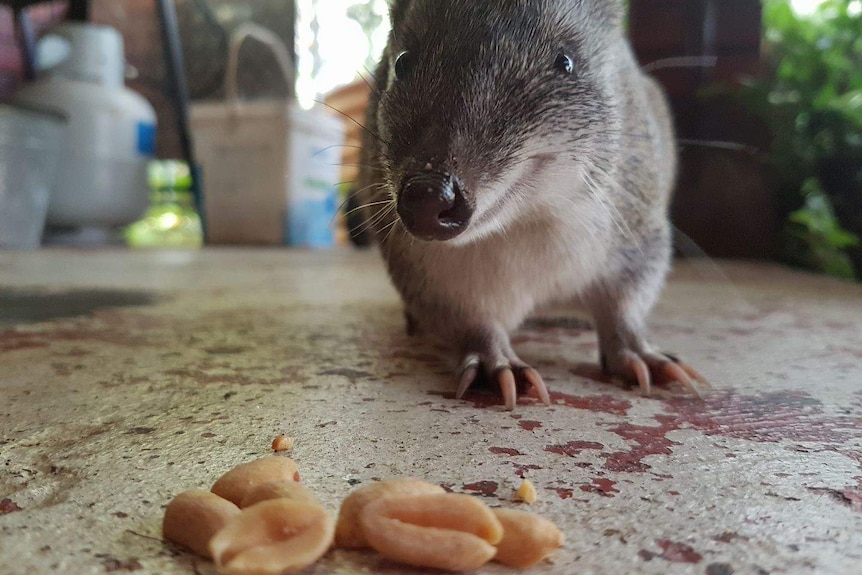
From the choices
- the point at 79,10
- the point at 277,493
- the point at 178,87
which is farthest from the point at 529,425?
the point at 79,10

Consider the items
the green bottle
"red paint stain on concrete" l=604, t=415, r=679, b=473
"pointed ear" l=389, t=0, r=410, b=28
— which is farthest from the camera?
the green bottle

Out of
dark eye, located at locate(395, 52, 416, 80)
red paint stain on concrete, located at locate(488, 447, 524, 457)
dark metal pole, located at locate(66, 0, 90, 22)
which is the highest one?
dark metal pole, located at locate(66, 0, 90, 22)

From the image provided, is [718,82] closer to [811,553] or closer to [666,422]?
[666,422]

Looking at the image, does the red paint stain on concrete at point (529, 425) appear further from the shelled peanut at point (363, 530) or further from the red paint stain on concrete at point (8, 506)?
the red paint stain on concrete at point (8, 506)

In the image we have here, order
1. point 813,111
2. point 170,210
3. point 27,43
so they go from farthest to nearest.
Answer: point 170,210 → point 27,43 → point 813,111

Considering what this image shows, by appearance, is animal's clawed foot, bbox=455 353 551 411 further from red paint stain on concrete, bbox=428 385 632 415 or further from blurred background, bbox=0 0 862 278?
blurred background, bbox=0 0 862 278

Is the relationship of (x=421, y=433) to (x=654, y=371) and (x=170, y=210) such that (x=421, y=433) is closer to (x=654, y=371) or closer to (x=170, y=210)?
(x=654, y=371)

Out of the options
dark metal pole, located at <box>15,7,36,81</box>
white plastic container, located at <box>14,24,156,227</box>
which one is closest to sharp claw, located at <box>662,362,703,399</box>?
white plastic container, located at <box>14,24,156,227</box>
